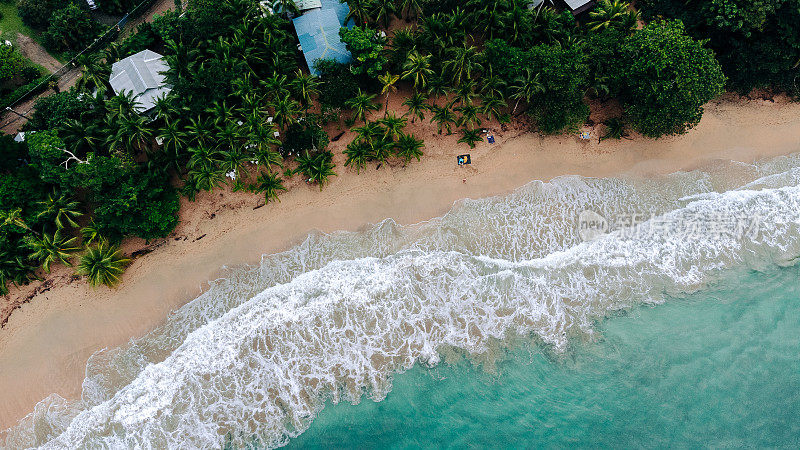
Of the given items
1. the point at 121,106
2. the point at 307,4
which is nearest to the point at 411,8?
the point at 307,4

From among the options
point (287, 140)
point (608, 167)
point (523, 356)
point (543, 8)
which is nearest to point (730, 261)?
point (608, 167)

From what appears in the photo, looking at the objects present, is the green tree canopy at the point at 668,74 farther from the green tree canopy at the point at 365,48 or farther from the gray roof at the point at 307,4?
the gray roof at the point at 307,4

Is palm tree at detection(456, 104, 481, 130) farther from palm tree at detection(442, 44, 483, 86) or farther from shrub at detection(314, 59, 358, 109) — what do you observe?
shrub at detection(314, 59, 358, 109)

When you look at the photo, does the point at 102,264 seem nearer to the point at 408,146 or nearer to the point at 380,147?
the point at 380,147

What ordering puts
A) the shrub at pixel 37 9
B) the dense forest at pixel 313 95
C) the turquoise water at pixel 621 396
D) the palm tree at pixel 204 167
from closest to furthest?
1. the dense forest at pixel 313 95
2. the turquoise water at pixel 621 396
3. the palm tree at pixel 204 167
4. the shrub at pixel 37 9

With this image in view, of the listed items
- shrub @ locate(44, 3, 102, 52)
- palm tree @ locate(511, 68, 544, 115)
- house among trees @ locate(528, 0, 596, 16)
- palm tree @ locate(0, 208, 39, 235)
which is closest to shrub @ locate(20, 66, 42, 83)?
shrub @ locate(44, 3, 102, 52)

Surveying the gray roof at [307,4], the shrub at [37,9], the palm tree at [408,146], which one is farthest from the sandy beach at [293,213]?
the shrub at [37,9]

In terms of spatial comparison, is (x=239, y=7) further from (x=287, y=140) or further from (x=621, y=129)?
(x=621, y=129)
